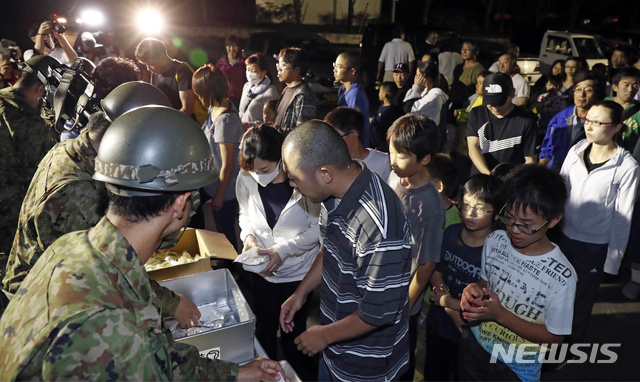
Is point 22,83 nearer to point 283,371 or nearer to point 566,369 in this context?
point 283,371

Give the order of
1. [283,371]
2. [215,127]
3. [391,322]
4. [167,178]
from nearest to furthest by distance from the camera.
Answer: [167,178] < [283,371] < [391,322] < [215,127]

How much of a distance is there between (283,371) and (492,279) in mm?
1244

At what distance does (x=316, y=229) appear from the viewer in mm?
2943

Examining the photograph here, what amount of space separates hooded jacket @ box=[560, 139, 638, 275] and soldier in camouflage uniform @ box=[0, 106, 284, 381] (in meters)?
2.87

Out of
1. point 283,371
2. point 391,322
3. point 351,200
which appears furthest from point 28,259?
point 391,322

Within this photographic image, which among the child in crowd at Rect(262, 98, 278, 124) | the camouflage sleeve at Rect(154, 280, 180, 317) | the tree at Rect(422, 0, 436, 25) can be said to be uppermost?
the tree at Rect(422, 0, 436, 25)

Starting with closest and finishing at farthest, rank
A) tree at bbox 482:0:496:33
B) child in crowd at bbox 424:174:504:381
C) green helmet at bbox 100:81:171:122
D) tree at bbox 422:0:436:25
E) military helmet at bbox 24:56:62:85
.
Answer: green helmet at bbox 100:81:171:122 → child in crowd at bbox 424:174:504:381 → military helmet at bbox 24:56:62:85 → tree at bbox 422:0:436:25 → tree at bbox 482:0:496:33

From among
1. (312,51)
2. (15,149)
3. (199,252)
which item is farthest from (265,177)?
(312,51)

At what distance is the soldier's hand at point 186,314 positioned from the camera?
84.2 inches

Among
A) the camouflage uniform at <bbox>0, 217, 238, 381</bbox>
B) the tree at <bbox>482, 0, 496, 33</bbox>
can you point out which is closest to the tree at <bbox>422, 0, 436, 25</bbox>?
the tree at <bbox>482, 0, 496, 33</bbox>

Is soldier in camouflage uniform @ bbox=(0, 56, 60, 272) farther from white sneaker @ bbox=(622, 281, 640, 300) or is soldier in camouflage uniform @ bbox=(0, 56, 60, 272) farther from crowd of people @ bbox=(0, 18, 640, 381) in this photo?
white sneaker @ bbox=(622, 281, 640, 300)

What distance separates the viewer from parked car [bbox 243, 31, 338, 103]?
1039cm

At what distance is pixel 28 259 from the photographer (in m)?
2.17

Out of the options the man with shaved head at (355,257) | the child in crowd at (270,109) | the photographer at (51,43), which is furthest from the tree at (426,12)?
the man with shaved head at (355,257)
